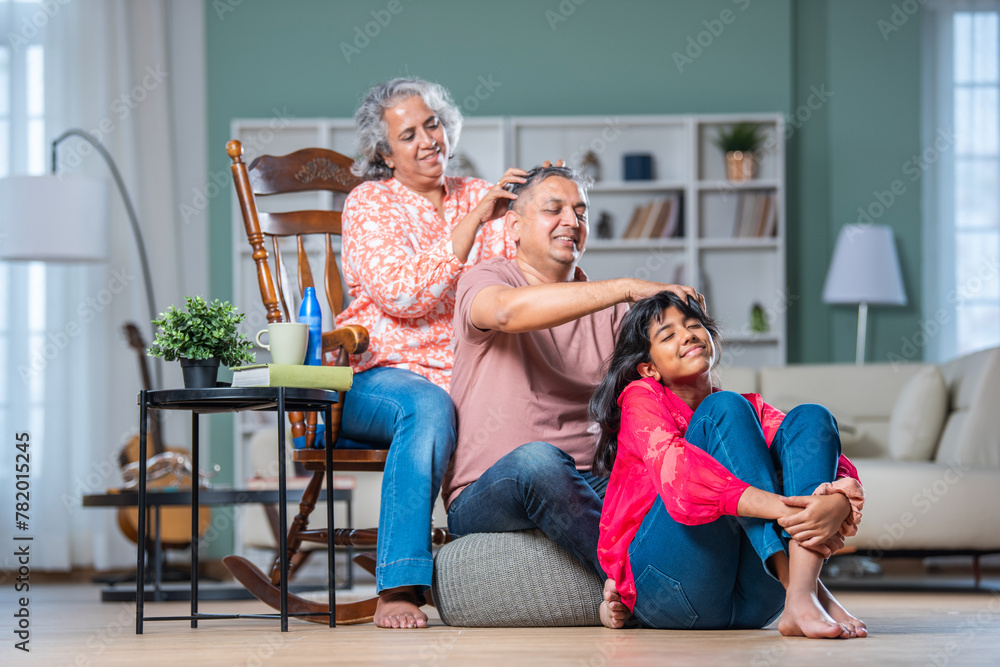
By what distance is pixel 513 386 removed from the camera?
78.8 inches

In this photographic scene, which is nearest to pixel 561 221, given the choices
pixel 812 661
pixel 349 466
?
pixel 349 466

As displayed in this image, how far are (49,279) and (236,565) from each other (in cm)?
314

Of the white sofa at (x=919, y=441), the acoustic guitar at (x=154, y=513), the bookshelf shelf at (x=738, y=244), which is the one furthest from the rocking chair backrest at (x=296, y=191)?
the bookshelf shelf at (x=738, y=244)

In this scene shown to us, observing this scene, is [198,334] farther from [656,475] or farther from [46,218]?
[46,218]

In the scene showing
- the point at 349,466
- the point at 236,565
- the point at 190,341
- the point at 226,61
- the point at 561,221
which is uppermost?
the point at 226,61

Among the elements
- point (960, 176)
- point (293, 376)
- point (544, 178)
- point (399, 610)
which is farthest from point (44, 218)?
point (960, 176)

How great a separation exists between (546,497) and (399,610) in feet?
1.17

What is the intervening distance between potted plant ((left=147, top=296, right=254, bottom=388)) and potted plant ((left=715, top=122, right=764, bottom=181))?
11.5ft

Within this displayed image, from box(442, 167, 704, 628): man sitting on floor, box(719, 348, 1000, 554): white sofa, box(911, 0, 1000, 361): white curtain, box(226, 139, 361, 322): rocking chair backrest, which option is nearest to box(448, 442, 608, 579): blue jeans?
box(442, 167, 704, 628): man sitting on floor

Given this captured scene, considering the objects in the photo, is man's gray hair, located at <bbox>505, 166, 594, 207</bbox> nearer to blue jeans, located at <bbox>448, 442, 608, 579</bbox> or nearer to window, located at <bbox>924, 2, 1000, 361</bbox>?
blue jeans, located at <bbox>448, 442, 608, 579</bbox>

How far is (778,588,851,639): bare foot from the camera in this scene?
61.5 inches

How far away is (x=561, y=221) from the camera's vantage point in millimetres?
2041

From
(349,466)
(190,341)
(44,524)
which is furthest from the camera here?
(44,524)

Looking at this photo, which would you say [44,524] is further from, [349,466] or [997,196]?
[997,196]
